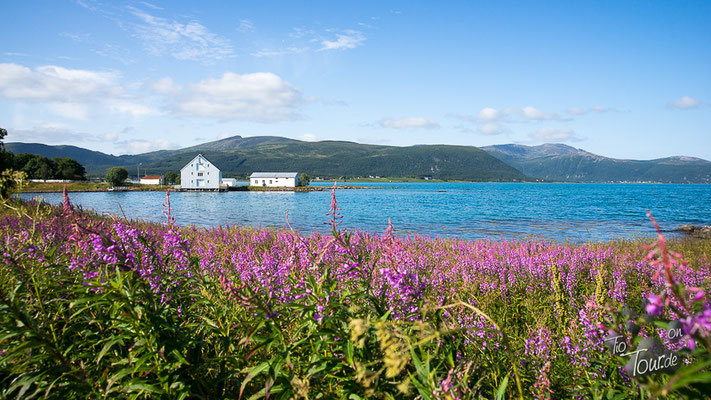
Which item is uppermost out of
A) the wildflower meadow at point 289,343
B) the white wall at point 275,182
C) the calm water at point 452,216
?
the wildflower meadow at point 289,343

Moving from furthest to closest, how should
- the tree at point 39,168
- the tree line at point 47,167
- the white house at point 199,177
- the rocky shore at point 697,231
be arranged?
the tree line at point 47,167, the tree at point 39,168, the white house at point 199,177, the rocky shore at point 697,231

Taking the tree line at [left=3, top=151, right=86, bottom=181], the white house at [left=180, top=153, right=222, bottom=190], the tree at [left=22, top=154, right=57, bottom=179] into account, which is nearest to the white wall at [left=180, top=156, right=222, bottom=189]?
the white house at [left=180, top=153, right=222, bottom=190]

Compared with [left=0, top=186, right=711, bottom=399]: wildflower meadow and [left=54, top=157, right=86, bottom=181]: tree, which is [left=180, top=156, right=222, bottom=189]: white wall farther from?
[left=0, top=186, right=711, bottom=399]: wildflower meadow

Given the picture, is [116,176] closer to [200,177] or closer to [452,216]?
[200,177]

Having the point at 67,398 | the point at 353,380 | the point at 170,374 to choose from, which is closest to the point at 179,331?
the point at 170,374

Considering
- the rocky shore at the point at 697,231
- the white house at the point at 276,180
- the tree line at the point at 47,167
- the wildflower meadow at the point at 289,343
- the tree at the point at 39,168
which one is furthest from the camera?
the white house at the point at 276,180

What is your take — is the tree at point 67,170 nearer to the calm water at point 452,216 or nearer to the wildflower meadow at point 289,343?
the calm water at point 452,216

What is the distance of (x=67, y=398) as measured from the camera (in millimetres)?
2594

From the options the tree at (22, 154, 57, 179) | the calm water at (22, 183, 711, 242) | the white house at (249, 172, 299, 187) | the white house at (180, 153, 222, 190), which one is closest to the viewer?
the calm water at (22, 183, 711, 242)

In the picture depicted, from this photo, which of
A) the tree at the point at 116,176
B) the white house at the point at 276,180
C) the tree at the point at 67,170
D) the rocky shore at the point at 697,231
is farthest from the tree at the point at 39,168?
the rocky shore at the point at 697,231

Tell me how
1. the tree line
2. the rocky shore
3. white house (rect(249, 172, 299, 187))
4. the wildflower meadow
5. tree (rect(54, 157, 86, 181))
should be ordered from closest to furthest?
1. the wildflower meadow
2. the rocky shore
3. the tree line
4. white house (rect(249, 172, 299, 187))
5. tree (rect(54, 157, 86, 181))

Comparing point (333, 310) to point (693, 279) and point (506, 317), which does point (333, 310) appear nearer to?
point (506, 317)

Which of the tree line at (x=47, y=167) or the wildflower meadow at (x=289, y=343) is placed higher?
the tree line at (x=47, y=167)

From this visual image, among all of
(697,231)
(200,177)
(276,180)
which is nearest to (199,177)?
(200,177)
